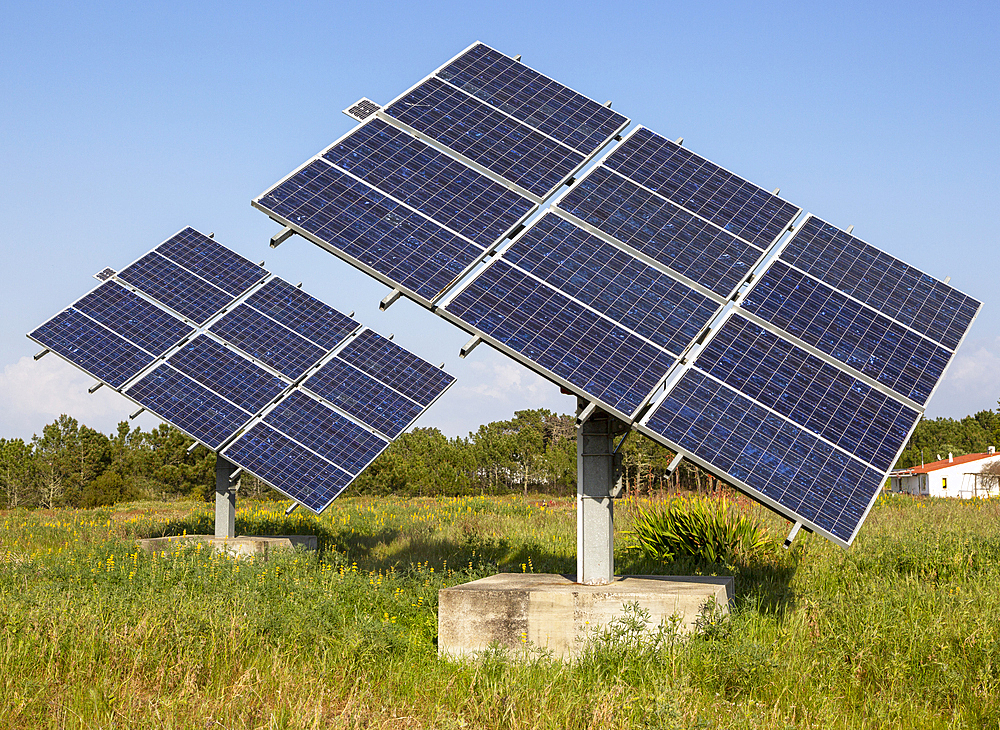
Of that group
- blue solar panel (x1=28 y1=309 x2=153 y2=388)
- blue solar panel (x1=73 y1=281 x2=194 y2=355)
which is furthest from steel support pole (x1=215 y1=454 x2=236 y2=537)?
blue solar panel (x1=73 y1=281 x2=194 y2=355)

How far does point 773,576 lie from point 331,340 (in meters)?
10.4

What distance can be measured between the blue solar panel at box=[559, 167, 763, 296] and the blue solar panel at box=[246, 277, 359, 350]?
9.15m

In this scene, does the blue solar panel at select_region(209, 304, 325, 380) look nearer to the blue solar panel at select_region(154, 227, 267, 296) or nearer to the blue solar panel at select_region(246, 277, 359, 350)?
the blue solar panel at select_region(246, 277, 359, 350)

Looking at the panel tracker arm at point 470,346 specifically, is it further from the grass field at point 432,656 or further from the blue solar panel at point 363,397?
the blue solar panel at point 363,397

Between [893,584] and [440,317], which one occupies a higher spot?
[440,317]

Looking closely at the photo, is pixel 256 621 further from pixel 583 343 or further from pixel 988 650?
pixel 988 650

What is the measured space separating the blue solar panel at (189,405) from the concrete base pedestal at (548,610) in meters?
7.76

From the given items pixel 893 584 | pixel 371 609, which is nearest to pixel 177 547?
pixel 371 609

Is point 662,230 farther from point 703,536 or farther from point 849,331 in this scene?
point 703,536

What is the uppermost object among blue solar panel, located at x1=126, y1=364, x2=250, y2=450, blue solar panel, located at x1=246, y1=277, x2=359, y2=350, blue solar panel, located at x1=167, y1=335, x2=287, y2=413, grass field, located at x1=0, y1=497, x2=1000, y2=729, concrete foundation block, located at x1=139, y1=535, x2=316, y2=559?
blue solar panel, located at x1=246, y1=277, x2=359, y2=350

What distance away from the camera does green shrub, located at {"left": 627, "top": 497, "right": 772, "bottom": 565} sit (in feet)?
50.0

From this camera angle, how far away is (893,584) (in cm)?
1235

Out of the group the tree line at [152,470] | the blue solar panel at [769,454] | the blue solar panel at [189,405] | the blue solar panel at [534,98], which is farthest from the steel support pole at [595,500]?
the tree line at [152,470]

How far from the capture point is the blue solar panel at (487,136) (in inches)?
458
